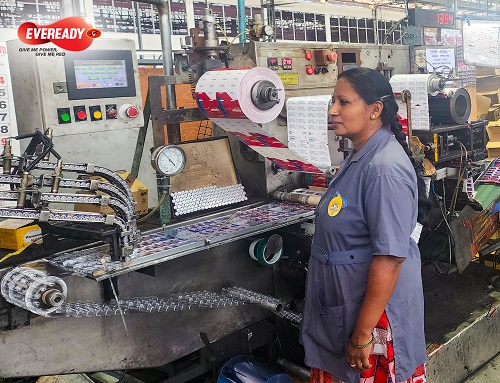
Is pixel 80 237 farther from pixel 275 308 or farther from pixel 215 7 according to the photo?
pixel 215 7

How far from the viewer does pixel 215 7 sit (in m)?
7.56

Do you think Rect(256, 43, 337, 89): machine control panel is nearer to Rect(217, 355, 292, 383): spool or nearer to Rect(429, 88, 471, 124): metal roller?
Rect(429, 88, 471, 124): metal roller

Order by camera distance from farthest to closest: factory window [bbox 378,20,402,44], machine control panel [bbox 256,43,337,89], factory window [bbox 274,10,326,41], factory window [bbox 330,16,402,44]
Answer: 1. factory window [bbox 330,16,402,44]
2. factory window [bbox 274,10,326,41]
3. factory window [bbox 378,20,402,44]
4. machine control panel [bbox 256,43,337,89]

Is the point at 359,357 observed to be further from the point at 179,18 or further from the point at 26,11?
the point at 179,18

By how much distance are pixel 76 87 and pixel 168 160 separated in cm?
45

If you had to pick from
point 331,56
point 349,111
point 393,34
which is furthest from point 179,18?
point 349,111

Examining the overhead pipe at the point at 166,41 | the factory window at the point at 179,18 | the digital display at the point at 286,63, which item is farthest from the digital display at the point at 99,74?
the factory window at the point at 179,18

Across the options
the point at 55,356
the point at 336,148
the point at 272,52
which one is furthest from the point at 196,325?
the point at 272,52

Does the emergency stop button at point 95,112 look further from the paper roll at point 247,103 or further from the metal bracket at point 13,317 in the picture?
the metal bracket at point 13,317

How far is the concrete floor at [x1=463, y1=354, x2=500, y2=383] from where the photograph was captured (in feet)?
8.48

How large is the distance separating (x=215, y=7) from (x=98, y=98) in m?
5.97

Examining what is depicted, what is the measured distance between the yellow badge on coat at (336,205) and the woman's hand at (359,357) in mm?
372

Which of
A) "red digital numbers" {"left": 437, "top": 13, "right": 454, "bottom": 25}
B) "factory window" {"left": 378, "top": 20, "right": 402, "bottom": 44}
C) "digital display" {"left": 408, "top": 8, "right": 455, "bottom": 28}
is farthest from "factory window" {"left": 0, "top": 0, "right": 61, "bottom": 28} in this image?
"red digital numbers" {"left": 437, "top": 13, "right": 454, "bottom": 25}

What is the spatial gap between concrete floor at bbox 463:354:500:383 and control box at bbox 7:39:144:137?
2051 millimetres
